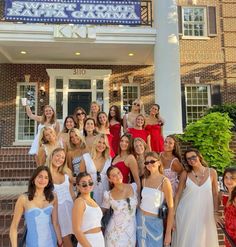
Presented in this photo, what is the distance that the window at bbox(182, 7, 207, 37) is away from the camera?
44.0ft

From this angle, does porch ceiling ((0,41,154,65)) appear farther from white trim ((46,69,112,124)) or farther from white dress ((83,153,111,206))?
white dress ((83,153,111,206))

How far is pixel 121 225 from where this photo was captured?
342 cm

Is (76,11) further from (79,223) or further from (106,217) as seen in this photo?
(79,223)

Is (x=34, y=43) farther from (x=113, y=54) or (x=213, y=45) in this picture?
(x=213, y=45)

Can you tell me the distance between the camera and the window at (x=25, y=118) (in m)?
12.4

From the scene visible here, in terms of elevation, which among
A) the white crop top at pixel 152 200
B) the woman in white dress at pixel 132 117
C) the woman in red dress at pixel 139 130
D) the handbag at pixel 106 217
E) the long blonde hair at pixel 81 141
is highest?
the woman in white dress at pixel 132 117

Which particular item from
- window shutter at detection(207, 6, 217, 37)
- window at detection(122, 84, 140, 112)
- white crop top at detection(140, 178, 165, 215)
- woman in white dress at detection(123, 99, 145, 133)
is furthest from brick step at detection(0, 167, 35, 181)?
window shutter at detection(207, 6, 217, 37)

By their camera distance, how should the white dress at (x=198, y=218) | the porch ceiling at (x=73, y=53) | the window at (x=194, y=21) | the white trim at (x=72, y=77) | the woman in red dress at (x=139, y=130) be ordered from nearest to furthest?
1. the white dress at (x=198, y=218)
2. the woman in red dress at (x=139, y=130)
3. the porch ceiling at (x=73, y=53)
4. the white trim at (x=72, y=77)
5. the window at (x=194, y=21)

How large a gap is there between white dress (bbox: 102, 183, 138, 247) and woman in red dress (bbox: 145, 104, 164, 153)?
98.4 inches

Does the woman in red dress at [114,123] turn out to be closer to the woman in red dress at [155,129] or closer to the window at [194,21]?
the woman in red dress at [155,129]

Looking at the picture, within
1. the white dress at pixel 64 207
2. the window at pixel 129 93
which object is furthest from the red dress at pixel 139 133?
the window at pixel 129 93

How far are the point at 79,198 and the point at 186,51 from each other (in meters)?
11.0

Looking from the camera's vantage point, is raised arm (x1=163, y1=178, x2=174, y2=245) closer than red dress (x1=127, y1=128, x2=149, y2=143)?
Yes

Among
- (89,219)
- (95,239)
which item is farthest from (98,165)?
(95,239)
